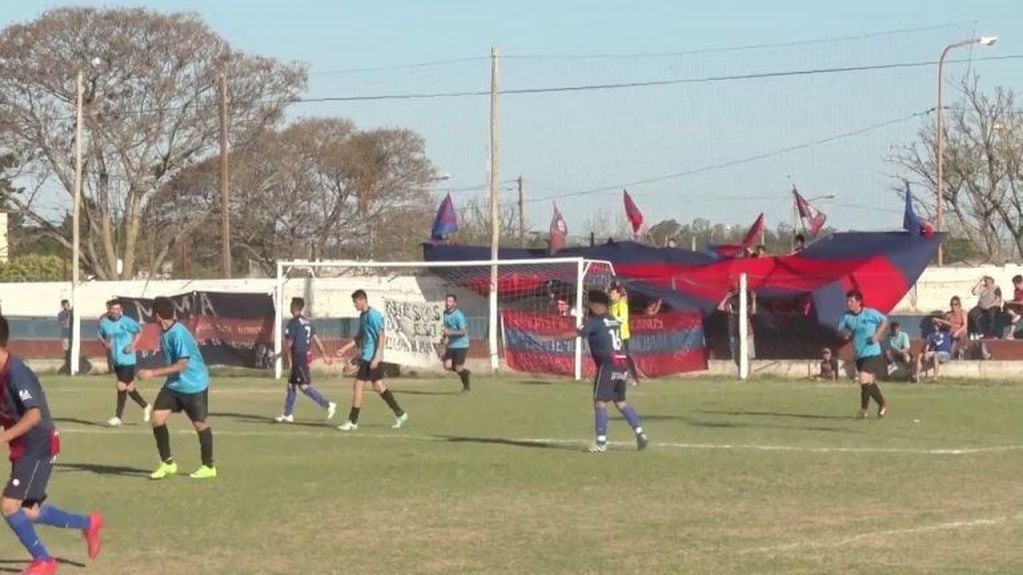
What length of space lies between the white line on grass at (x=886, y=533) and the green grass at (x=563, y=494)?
0.03 metres

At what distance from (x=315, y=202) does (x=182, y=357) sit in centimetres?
4857

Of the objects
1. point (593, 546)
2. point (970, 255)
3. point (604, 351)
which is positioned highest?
point (970, 255)

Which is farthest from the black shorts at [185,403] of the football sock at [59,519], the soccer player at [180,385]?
the football sock at [59,519]

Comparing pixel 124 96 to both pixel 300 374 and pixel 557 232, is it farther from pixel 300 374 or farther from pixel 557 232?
pixel 300 374

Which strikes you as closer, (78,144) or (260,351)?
(260,351)

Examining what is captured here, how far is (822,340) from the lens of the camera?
107 feet

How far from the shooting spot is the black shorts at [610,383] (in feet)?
56.6

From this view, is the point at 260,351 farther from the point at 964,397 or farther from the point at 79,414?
the point at 964,397

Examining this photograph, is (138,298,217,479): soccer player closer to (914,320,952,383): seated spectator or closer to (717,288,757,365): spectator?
(914,320,952,383): seated spectator

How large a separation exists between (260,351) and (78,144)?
27.3ft

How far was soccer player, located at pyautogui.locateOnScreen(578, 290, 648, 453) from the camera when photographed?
17.3 m

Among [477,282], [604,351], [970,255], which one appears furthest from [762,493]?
[970,255]

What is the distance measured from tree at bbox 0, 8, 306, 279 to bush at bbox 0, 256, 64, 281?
125 centimetres

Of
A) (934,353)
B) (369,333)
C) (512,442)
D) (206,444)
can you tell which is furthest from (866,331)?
(206,444)
